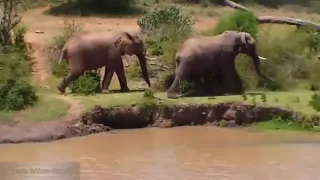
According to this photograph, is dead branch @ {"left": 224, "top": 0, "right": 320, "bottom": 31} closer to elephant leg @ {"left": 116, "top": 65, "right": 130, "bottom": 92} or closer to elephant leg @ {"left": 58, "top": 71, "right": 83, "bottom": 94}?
elephant leg @ {"left": 116, "top": 65, "right": 130, "bottom": 92}

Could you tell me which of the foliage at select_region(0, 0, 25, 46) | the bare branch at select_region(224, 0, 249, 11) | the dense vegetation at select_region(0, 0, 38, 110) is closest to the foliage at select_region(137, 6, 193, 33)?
the dense vegetation at select_region(0, 0, 38, 110)

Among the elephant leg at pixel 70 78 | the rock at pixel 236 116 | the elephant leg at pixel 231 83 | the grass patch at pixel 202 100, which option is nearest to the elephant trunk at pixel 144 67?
the grass patch at pixel 202 100

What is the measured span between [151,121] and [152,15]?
842 centimetres

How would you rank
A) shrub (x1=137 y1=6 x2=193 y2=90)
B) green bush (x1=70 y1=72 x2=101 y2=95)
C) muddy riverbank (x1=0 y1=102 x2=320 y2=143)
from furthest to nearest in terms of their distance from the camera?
shrub (x1=137 y1=6 x2=193 y2=90), green bush (x1=70 y1=72 x2=101 y2=95), muddy riverbank (x1=0 y1=102 x2=320 y2=143)

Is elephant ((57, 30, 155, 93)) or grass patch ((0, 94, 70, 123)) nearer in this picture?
grass patch ((0, 94, 70, 123))

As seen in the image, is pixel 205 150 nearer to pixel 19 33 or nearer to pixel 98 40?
pixel 98 40

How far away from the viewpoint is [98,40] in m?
20.2

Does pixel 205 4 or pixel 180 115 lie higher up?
pixel 180 115

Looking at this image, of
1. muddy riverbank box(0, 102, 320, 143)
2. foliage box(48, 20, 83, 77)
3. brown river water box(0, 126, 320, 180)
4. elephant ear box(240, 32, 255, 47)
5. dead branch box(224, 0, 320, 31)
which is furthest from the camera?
dead branch box(224, 0, 320, 31)

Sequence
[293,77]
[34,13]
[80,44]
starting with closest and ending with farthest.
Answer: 1. [80,44]
2. [293,77]
3. [34,13]

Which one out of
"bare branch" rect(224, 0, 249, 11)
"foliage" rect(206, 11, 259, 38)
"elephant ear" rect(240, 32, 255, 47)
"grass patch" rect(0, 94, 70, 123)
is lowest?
"bare branch" rect(224, 0, 249, 11)

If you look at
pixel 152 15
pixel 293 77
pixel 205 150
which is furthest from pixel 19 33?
pixel 205 150

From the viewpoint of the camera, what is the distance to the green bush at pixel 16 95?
691 inches

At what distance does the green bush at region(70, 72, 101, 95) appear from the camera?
64.0 feet
